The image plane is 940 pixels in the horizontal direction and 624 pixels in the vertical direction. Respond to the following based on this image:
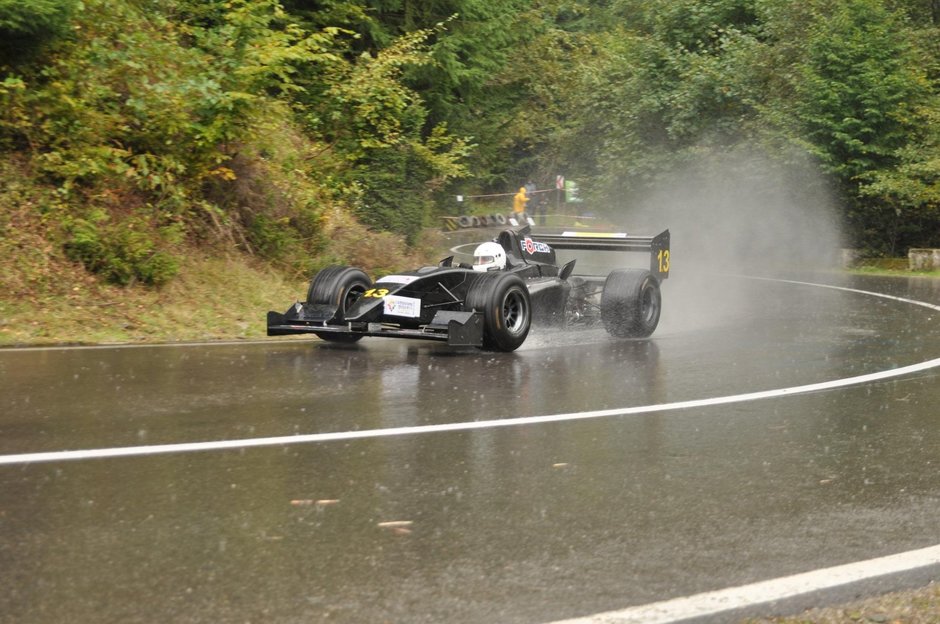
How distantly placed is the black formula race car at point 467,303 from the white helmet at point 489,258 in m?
0.19

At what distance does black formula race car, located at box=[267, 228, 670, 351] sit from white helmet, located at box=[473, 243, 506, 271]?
185 millimetres

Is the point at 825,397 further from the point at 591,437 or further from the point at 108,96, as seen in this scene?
the point at 108,96

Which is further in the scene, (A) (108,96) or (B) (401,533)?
(A) (108,96)

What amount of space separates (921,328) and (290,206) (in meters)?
9.31

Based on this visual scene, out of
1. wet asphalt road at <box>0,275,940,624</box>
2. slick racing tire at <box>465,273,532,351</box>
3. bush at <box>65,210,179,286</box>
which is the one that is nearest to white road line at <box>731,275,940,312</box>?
wet asphalt road at <box>0,275,940,624</box>

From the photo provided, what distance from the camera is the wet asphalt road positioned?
4270 millimetres

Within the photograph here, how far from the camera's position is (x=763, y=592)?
4.24 metres

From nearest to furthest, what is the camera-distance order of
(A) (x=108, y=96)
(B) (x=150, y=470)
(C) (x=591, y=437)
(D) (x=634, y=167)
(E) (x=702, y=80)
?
(B) (x=150, y=470) → (C) (x=591, y=437) → (A) (x=108, y=96) → (E) (x=702, y=80) → (D) (x=634, y=167)

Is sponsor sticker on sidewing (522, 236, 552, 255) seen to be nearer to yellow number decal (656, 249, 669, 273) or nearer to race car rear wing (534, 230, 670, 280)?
race car rear wing (534, 230, 670, 280)

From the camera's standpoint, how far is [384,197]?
813 inches

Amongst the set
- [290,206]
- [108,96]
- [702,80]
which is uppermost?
[702,80]

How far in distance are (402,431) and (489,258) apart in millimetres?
5709

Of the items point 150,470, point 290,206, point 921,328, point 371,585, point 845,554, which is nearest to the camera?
point 371,585

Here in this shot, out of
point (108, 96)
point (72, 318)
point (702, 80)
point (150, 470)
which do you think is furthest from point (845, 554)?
point (702, 80)
